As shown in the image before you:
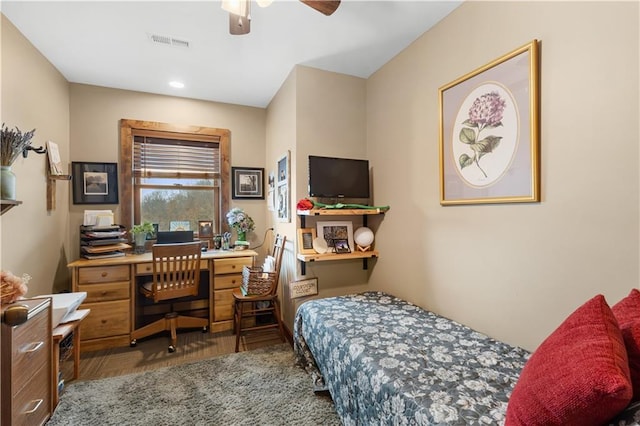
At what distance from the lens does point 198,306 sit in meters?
3.24

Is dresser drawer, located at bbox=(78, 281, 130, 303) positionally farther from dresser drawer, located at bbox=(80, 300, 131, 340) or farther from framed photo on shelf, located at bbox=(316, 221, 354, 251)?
framed photo on shelf, located at bbox=(316, 221, 354, 251)

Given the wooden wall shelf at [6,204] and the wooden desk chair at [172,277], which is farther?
the wooden desk chair at [172,277]

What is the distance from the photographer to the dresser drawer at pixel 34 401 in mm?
1333

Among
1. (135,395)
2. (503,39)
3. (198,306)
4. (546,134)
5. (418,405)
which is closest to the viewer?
(418,405)

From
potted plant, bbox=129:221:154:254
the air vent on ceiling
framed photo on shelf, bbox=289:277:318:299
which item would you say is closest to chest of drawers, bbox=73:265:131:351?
potted plant, bbox=129:221:154:254

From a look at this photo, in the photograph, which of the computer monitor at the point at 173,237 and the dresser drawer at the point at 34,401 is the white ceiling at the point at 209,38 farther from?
the dresser drawer at the point at 34,401

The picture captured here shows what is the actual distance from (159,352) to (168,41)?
104 inches

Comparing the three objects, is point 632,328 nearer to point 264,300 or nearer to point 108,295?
point 264,300

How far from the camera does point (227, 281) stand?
294 centimetres

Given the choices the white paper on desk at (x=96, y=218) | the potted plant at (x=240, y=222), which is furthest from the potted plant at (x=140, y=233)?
the potted plant at (x=240, y=222)

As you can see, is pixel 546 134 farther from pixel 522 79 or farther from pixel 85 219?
pixel 85 219

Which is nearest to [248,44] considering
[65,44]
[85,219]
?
[65,44]

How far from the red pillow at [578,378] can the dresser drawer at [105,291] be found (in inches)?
116

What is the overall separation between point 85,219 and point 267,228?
186 cm
